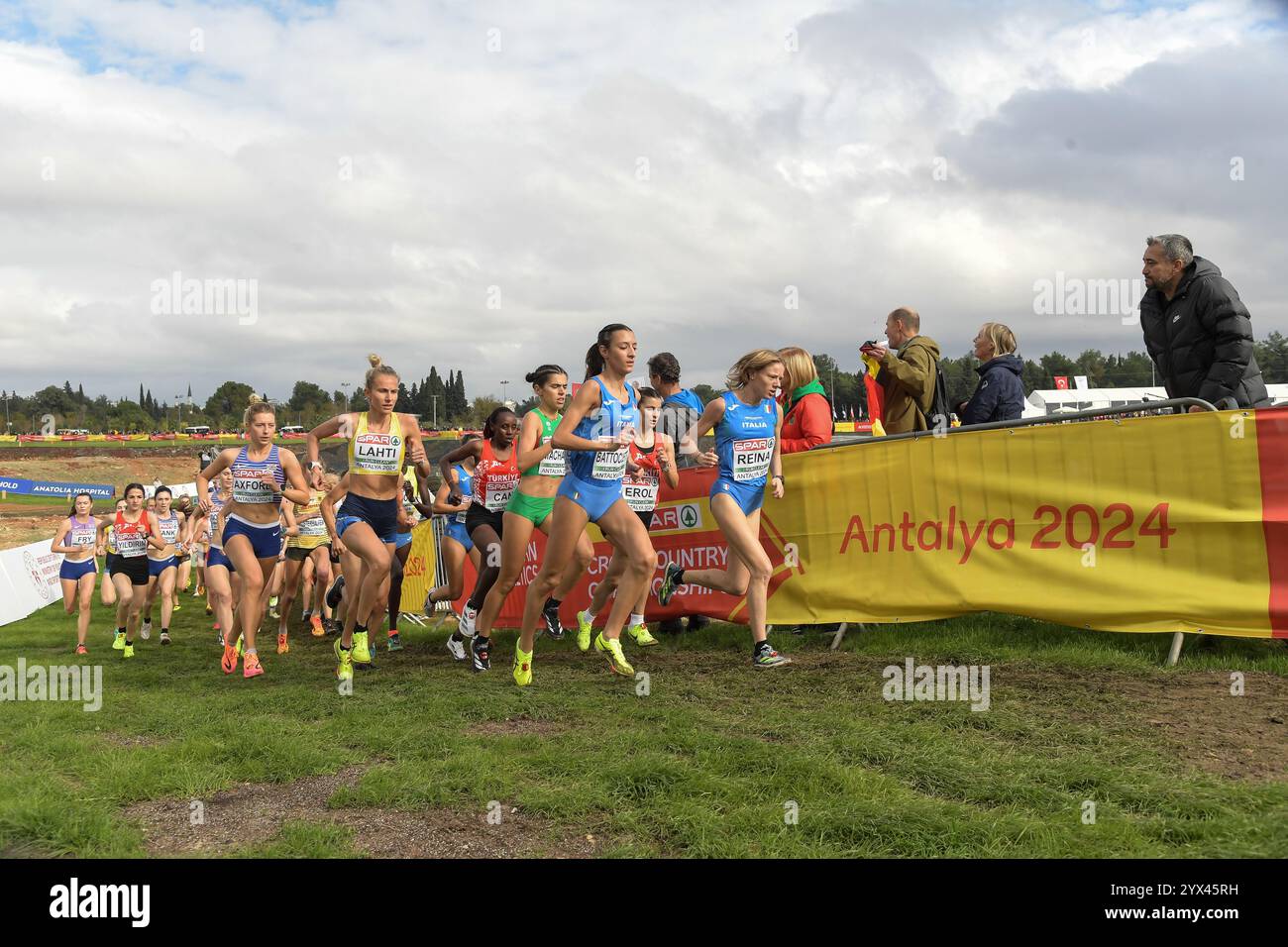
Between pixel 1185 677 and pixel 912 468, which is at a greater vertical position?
pixel 912 468

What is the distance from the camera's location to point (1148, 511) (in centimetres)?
650

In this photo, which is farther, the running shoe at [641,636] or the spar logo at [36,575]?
the spar logo at [36,575]

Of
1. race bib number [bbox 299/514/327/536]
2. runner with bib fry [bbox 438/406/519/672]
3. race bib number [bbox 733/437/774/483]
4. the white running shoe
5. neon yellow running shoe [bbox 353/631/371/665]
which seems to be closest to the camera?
race bib number [bbox 733/437/774/483]

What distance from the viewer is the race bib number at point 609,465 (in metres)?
7.25

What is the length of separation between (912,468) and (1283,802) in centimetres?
407

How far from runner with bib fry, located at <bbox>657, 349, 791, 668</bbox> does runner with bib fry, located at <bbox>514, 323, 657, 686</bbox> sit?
2.10 ft

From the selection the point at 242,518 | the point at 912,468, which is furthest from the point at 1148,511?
the point at 242,518

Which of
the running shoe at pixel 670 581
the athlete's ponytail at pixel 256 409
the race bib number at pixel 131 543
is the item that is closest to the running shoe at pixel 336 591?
the race bib number at pixel 131 543

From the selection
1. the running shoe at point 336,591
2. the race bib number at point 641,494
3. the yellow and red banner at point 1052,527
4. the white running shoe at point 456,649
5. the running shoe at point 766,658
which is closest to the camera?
the yellow and red banner at point 1052,527

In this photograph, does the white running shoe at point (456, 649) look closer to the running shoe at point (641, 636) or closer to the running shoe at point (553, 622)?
the running shoe at point (553, 622)

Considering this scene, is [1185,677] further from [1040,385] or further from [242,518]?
[1040,385]

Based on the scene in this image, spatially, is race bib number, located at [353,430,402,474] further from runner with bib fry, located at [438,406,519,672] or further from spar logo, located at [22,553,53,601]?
spar logo, located at [22,553,53,601]

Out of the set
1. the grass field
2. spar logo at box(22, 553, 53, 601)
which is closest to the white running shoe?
the grass field

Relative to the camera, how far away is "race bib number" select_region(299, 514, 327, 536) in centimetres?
1277
